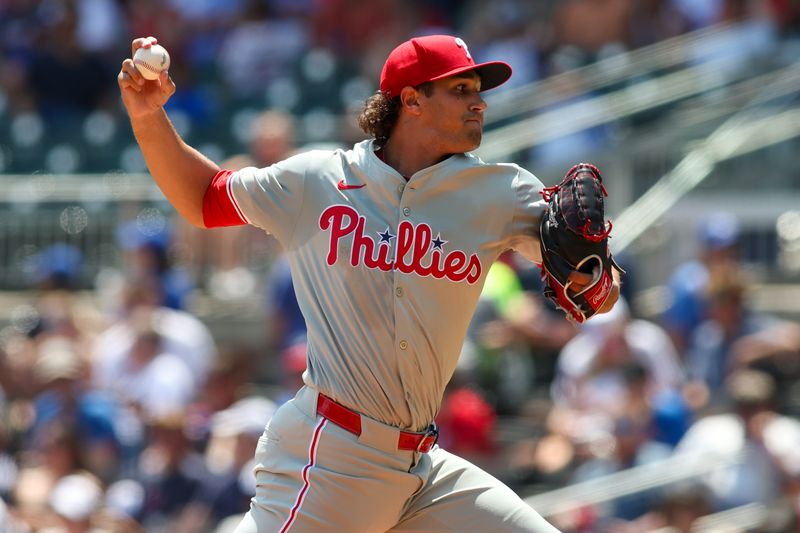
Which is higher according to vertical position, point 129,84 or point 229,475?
point 129,84

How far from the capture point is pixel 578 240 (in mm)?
3881

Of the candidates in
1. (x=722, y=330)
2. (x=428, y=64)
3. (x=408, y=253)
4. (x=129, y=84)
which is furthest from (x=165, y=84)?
(x=722, y=330)

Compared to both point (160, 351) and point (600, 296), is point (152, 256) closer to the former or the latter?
point (160, 351)

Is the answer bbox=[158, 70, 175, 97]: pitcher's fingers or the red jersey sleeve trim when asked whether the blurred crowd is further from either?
bbox=[158, 70, 175, 97]: pitcher's fingers

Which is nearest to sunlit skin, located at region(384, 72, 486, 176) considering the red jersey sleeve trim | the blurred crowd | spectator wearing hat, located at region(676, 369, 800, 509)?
the red jersey sleeve trim

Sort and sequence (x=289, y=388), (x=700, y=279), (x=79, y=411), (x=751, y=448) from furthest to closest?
(x=700, y=279)
(x=79, y=411)
(x=289, y=388)
(x=751, y=448)

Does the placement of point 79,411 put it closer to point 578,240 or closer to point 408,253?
point 408,253

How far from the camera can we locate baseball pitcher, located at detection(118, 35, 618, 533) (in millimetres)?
3959

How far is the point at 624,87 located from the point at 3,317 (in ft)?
15.7

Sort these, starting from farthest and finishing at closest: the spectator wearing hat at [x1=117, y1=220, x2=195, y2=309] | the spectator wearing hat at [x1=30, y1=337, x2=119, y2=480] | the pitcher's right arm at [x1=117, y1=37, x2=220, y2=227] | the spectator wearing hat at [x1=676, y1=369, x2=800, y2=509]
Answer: the spectator wearing hat at [x1=117, y1=220, x2=195, y2=309] → the spectator wearing hat at [x1=30, y1=337, x2=119, y2=480] → the spectator wearing hat at [x1=676, y1=369, x2=800, y2=509] → the pitcher's right arm at [x1=117, y1=37, x2=220, y2=227]

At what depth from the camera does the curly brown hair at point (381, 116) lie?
425cm

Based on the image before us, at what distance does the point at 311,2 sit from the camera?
12562 mm

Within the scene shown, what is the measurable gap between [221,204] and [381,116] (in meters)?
0.56

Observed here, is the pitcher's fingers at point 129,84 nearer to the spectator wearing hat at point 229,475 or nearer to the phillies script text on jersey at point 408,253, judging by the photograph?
the phillies script text on jersey at point 408,253
